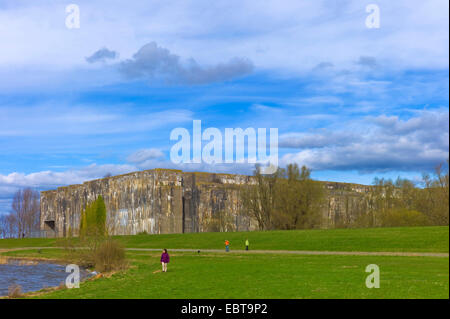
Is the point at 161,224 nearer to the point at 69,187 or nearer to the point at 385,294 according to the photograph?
the point at 69,187

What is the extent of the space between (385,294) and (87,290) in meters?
11.4

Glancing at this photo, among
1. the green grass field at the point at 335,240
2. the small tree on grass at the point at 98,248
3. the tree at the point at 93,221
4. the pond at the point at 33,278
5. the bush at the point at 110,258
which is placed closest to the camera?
the pond at the point at 33,278

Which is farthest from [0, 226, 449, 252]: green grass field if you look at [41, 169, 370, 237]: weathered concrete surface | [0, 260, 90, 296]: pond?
[41, 169, 370, 237]: weathered concrete surface

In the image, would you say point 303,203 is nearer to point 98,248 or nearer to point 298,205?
point 298,205

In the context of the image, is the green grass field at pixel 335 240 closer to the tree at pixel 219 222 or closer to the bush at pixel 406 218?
the bush at pixel 406 218

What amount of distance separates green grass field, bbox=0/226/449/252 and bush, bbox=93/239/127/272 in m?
3.97

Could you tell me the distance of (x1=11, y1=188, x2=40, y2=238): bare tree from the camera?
109 metres

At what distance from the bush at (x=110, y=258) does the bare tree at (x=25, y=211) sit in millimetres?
82545

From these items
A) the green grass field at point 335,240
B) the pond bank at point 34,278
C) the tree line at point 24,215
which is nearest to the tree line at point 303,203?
the green grass field at point 335,240

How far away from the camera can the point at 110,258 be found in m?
31.1

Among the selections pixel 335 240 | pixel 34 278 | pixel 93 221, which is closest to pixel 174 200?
pixel 93 221

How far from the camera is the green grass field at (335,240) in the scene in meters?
38.6
